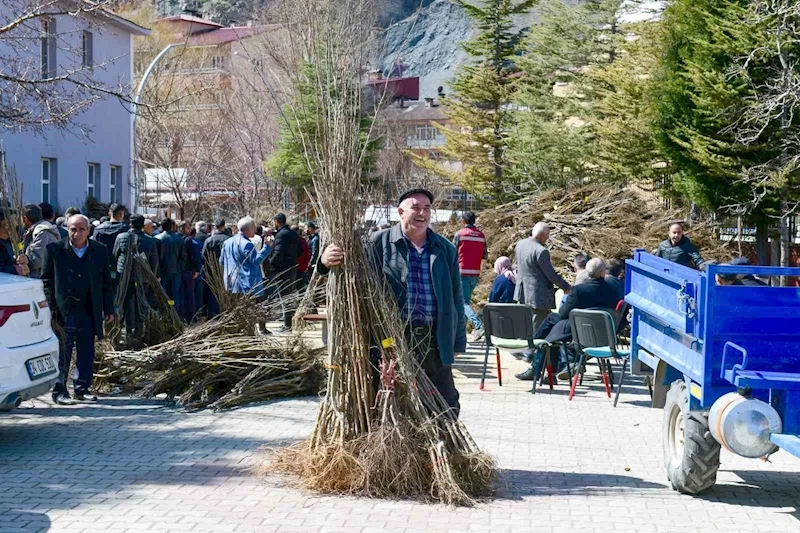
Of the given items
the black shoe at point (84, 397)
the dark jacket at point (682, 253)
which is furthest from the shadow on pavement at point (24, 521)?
the dark jacket at point (682, 253)

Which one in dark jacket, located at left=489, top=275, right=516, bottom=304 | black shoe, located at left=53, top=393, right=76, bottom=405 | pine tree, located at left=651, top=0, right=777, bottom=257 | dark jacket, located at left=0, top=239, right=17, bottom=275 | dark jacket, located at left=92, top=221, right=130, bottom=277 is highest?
pine tree, located at left=651, top=0, right=777, bottom=257

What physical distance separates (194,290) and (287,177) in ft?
67.5

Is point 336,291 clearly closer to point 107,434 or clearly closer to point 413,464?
point 413,464

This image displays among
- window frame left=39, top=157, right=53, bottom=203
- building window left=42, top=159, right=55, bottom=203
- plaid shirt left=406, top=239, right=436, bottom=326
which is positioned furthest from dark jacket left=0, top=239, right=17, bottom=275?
building window left=42, top=159, right=55, bottom=203

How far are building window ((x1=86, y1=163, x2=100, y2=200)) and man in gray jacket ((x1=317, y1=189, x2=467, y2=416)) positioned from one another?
26853 mm

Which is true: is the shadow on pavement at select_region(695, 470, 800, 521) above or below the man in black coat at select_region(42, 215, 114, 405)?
below

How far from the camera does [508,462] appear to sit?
8.12 metres

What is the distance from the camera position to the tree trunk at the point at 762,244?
26547 millimetres

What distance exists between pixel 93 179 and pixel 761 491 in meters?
28.3

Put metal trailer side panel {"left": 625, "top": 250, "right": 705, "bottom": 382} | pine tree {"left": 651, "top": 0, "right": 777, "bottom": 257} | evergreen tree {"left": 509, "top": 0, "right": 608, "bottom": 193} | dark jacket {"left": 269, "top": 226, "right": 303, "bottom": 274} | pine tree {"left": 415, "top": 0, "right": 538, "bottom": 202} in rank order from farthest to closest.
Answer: pine tree {"left": 415, "top": 0, "right": 538, "bottom": 202} < evergreen tree {"left": 509, "top": 0, "right": 608, "bottom": 193} < pine tree {"left": 651, "top": 0, "right": 777, "bottom": 257} < dark jacket {"left": 269, "top": 226, "right": 303, "bottom": 274} < metal trailer side panel {"left": 625, "top": 250, "right": 705, "bottom": 382}

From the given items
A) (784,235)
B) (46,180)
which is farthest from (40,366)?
(46,180)

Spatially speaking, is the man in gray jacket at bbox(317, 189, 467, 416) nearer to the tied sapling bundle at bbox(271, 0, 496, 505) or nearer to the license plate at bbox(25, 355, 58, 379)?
the tied sapling bundle at bbox(271, 0, 496, 505)

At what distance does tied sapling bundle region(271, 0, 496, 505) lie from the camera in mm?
6852

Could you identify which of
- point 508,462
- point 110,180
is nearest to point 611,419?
point 508,462
